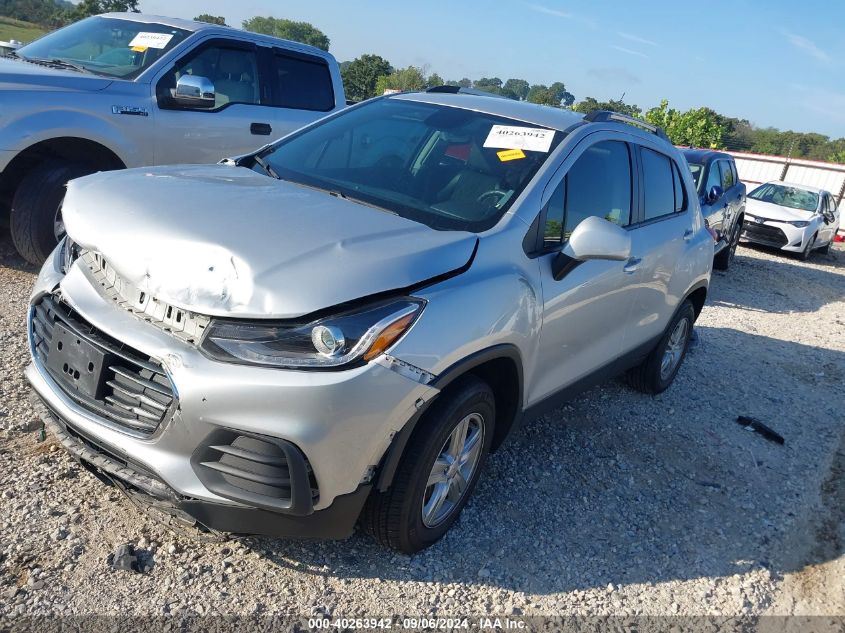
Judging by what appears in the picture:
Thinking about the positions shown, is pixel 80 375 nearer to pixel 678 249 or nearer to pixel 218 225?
pixel 218 225

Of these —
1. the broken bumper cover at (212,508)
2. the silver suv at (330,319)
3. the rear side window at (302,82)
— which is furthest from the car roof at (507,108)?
the rear side window at (302,82)

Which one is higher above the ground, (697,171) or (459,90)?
(459,90)

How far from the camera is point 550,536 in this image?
3.34 m

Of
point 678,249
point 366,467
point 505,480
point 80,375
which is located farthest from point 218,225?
point 678,249

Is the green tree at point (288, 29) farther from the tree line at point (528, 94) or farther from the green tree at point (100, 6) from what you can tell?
the green tree at point (100, 6)

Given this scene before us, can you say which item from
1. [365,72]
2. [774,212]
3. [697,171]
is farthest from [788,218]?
[365,72]

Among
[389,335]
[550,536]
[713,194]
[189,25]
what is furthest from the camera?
[713,194]

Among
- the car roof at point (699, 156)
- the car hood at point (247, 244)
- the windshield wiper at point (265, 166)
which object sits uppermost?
the car roof at point (699, 156)

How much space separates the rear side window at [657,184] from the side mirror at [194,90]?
3315 mm

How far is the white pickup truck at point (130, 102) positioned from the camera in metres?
5.09

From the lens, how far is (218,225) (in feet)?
8.41

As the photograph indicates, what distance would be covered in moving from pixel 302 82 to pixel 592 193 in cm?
439

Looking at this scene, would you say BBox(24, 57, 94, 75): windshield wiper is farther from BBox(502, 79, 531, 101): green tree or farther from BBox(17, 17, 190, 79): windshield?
BBox(502, 79, 531, 101): green tree

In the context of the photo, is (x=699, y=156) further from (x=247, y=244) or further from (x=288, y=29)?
(x=288, y=29)
